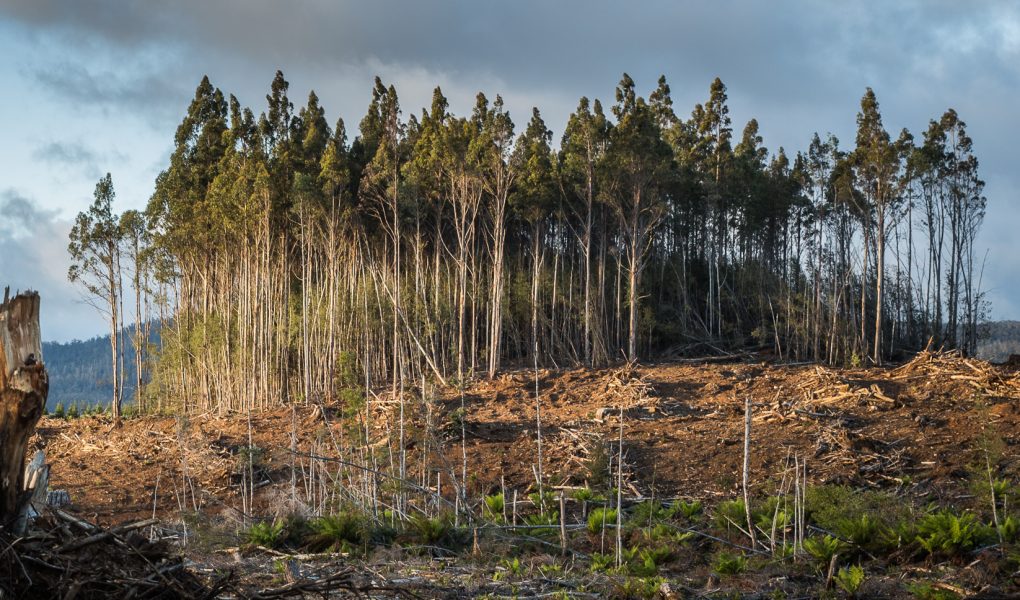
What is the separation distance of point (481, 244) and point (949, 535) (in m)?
25.5

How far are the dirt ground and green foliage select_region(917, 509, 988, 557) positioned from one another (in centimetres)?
147

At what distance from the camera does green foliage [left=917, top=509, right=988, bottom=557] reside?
21.5ft

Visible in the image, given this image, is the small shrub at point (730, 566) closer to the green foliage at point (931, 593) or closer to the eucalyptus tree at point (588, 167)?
the green foliage at point (931, 593)

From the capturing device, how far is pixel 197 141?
29.9 meters

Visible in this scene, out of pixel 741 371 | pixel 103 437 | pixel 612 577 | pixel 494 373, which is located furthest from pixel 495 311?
pixel 612 577

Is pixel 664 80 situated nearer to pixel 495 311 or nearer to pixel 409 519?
pixel 495 311

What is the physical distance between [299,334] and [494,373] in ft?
27.1

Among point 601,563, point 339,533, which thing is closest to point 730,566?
point 601,563

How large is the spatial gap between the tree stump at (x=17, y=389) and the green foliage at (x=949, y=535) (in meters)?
6.44

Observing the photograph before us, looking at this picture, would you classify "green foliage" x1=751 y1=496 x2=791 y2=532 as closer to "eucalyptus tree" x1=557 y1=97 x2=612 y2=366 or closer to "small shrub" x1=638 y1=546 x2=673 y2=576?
"small shrub" x1=638 y1=546 x2=673 y2=576

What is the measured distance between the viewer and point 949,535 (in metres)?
6.66

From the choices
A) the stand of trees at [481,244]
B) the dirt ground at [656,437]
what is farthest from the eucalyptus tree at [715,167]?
the dirt ground at [656,437]

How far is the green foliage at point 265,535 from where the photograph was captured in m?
7.62

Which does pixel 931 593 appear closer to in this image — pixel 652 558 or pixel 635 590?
pixel 635 590
